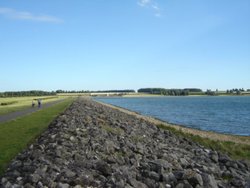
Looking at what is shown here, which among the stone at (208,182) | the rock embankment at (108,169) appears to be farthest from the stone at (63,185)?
the stone at (208,182)

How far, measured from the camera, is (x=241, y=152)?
19766mm

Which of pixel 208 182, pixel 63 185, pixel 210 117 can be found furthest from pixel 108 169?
pixel 210 117

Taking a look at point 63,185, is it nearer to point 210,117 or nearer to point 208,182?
point 208,182

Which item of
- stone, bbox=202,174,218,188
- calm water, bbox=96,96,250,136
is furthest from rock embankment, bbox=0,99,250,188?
calm water, bbox=96,96,250,136

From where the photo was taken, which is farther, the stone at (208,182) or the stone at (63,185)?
the stone at (208,182)

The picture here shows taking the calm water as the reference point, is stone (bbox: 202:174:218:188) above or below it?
above

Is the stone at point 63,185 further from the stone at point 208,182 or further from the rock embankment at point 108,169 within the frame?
the stone at point 208,182

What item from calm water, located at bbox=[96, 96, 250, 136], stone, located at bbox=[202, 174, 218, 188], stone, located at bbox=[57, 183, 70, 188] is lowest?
calm water, located at bbox=[96, 96, 250, 136]

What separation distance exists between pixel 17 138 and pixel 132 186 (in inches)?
417

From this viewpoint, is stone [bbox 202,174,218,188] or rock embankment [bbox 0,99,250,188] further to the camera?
stone [bbox 202,174,218,188]

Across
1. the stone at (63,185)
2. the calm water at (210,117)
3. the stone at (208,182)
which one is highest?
the stone at (63,185)

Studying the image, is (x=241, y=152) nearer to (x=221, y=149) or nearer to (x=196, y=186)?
(x=221, y=149)

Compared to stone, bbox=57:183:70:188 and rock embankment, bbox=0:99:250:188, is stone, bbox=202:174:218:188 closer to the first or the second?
rock embankment, bbox=0:99:250:188

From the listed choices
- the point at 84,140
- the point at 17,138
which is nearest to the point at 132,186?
the point at 84,140
